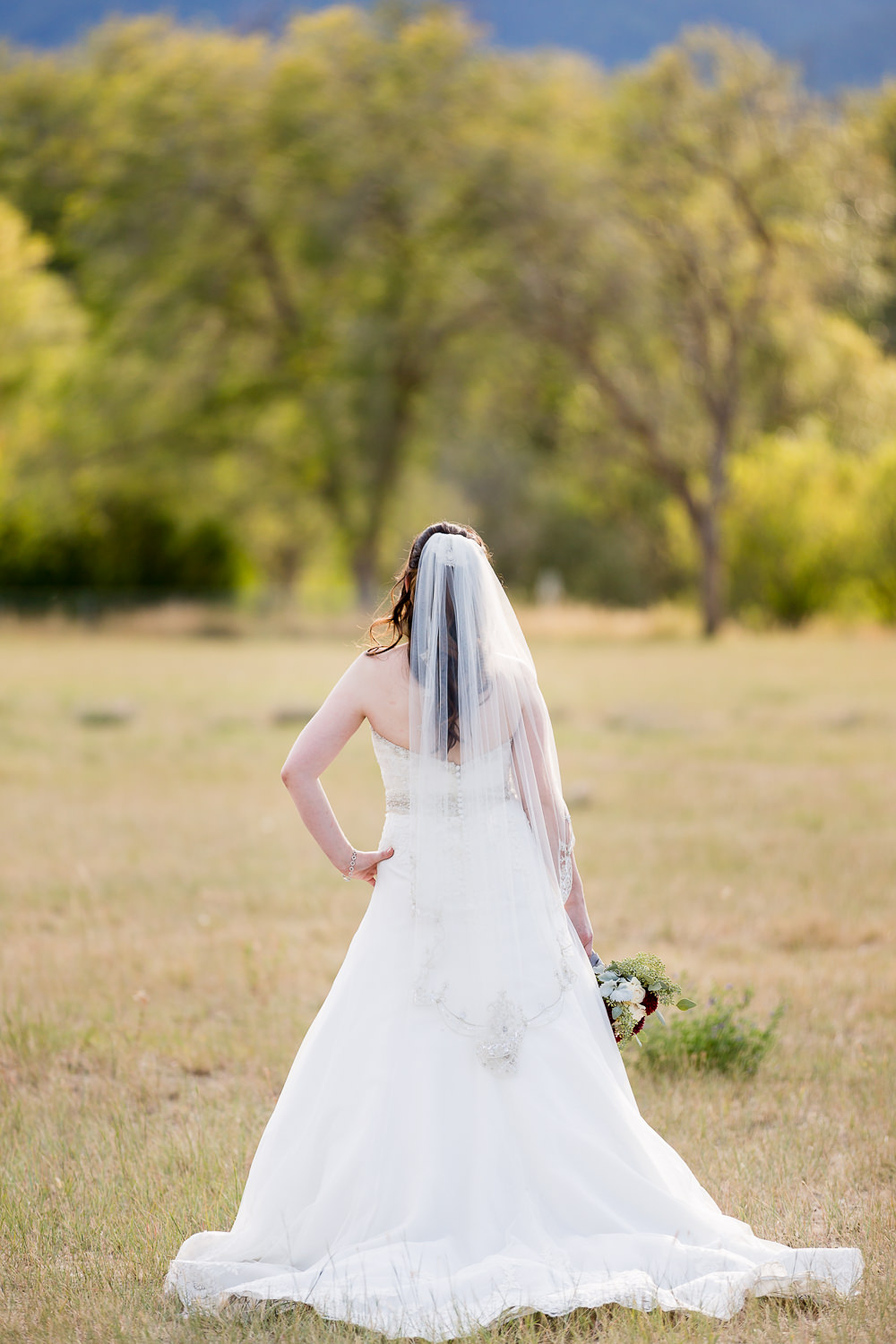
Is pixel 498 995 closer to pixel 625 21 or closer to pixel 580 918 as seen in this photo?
pixel 580 918

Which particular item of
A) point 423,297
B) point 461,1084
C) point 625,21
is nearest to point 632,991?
point 461,1084

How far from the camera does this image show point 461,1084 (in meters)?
3.45

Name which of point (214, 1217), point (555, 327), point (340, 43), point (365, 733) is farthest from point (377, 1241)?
A: point (340, 43)

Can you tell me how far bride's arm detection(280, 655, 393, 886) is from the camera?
3.67 m

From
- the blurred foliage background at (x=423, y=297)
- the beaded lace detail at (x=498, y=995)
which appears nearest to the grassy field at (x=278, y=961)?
the beaded lace detail at (x=498, y=995)

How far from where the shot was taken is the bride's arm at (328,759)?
144 inches

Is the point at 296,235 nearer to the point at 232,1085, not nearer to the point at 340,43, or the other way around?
the point at 340,43

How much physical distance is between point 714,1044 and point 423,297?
3305 centimetres

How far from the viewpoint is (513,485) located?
4334 centimetres

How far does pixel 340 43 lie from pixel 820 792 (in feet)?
94.9

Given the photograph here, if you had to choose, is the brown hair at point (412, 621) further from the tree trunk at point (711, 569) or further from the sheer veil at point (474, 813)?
the tree trunk at point (711, 569)

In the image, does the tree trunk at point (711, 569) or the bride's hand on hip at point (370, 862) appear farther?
the tree trunk at point (711, 569)

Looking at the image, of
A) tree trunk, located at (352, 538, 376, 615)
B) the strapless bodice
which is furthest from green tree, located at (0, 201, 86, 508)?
the strapless bodice

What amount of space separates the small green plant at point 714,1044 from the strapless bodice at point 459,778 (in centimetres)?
208
